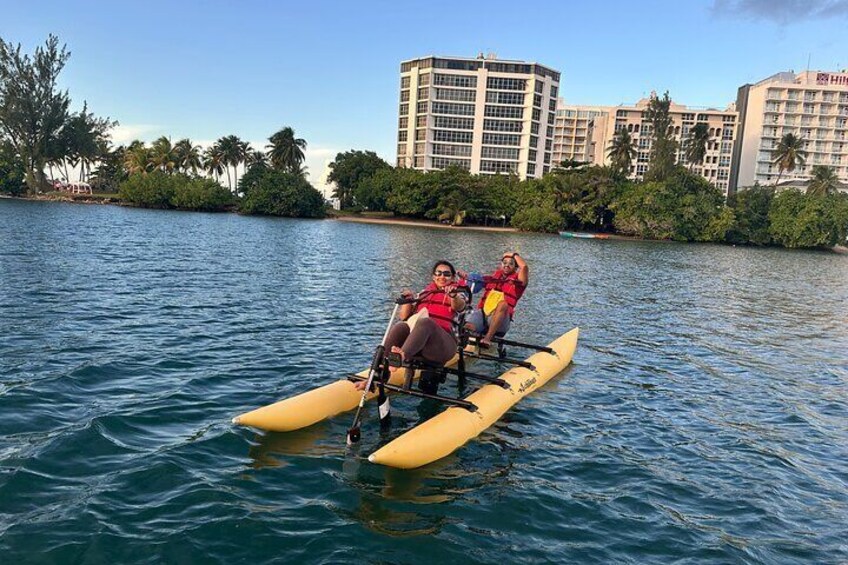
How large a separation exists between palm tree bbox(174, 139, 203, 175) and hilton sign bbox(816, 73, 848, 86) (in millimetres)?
148327

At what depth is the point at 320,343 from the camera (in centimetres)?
1544

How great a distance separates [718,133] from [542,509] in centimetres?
17074

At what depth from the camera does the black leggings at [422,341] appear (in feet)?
30.6

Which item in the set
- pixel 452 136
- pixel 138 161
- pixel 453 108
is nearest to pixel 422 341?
pixel 138 161

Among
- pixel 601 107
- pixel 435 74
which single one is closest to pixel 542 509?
pixel 435 74

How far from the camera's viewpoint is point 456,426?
9.03 m

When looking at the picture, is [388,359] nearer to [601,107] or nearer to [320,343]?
[320,343]

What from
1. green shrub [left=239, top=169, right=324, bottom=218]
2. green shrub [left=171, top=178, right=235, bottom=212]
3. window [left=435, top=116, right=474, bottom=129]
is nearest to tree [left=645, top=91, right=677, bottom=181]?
window [left=435, top=116, right=474, bottom=129]

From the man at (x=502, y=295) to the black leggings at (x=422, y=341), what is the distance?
12.8ft

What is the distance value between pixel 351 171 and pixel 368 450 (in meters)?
117

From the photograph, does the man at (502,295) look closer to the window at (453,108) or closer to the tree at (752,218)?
the tree at (752,218)

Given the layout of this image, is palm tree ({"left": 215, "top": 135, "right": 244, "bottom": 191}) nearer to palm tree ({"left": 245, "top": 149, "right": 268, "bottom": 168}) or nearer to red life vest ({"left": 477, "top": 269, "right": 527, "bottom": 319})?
palm tree ({"left": 245, "top": 149, "right": 268, "bottom": 168})

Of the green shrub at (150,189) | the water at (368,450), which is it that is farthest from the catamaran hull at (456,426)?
the green shrub at (150,189)

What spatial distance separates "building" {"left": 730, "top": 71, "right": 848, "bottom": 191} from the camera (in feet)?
478
